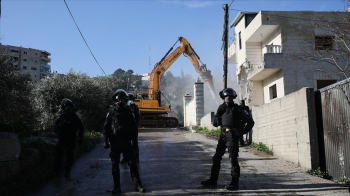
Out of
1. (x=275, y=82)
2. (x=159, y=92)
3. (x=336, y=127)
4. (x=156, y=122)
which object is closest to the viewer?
(x=336, y=127)

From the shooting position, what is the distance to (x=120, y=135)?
4934 mm

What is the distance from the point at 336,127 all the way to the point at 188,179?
9.81 ft

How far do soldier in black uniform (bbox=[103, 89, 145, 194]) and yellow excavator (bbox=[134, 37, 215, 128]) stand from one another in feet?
57.4

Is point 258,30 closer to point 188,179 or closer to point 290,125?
point 290,125

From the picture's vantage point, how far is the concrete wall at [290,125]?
6512mm

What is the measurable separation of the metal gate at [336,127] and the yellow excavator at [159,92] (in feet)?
56.7

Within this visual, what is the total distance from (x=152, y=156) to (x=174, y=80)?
90915mm

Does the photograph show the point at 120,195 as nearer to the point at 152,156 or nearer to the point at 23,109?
the point at 152,156

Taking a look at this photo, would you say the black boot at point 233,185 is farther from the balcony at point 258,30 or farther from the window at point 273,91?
the window at point 273,91

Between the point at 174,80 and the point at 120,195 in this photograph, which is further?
the point at 174,80

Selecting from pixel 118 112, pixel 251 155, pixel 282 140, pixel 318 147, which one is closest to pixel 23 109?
pixel 118 112

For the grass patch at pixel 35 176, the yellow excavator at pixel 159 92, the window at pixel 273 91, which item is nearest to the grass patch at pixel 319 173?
the grass patch at pixel 35 176

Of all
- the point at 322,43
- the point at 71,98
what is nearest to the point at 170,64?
the point at 71,98

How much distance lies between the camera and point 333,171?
5.72m
